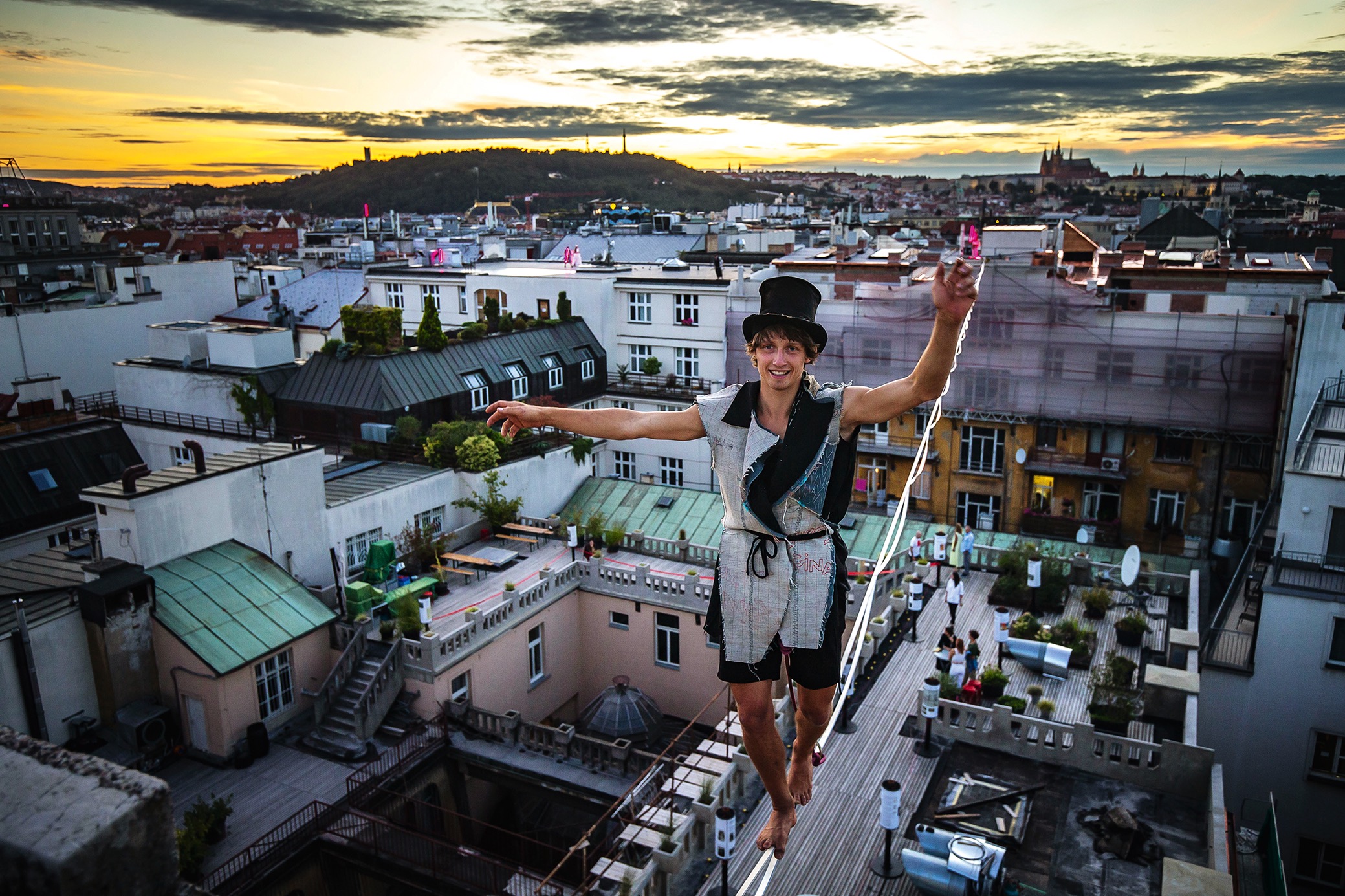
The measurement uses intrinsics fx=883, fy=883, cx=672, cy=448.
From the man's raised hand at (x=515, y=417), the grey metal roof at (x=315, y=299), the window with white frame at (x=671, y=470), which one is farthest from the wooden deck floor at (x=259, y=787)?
the grey metal roof at (x=315, y=299)

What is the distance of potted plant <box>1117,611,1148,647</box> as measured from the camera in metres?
24.7

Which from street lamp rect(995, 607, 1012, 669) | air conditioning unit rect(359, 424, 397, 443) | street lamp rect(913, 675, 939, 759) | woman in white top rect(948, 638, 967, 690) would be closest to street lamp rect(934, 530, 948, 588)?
street lamp rect(995, 607, 1012, 669)

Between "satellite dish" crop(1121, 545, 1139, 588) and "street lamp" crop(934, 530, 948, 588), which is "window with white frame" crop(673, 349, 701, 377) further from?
"satellite dish" crop(1121, 545, 1139, 588)

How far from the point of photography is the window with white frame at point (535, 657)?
96.8 ft

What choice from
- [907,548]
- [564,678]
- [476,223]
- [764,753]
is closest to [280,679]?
[564,678]

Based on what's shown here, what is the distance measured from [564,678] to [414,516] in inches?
310

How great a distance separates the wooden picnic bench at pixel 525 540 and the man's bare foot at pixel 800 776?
2803 centimetres

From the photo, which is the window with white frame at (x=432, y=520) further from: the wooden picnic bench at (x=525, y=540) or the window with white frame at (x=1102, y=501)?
the window with white frame at (x=1102, y=501)

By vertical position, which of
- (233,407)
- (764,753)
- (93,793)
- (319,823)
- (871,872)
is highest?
(93,793)

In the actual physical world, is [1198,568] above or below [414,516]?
below

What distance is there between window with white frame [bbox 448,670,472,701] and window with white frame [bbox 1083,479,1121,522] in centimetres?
2636

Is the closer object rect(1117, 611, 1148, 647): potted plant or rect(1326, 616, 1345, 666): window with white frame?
rect(1326, 616, 1345, 666): window with white frame

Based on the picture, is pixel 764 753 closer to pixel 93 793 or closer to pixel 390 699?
pixel 93 793

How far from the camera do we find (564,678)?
31562 millimetres
